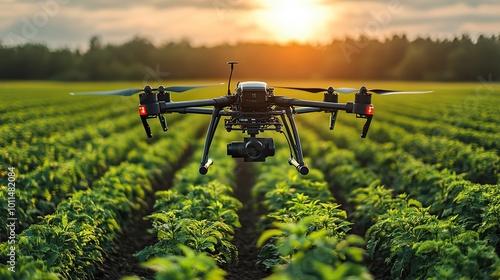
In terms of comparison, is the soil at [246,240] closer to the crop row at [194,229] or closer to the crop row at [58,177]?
the crop row at [194,229]

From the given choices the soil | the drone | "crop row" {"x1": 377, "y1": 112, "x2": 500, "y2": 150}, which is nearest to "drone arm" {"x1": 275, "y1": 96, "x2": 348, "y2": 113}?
the drone

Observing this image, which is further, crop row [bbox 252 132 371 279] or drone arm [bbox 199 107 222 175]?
drone arm [bbox 199 107 222 175]

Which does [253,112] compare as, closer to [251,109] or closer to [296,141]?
[251,109]

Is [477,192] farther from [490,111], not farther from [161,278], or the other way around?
[490,111]

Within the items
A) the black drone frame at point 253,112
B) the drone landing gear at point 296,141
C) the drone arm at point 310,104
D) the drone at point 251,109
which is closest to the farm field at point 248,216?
the drone landing gear at point 296,141

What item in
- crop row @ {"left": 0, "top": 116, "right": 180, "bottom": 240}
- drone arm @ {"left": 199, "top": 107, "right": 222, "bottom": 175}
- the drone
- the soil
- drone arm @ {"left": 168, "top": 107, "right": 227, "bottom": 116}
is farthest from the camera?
crop row @ {"left": 0, "top": 116, "right": 180, "bottom": 240}

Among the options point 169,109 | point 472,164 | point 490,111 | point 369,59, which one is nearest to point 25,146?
point 472,164

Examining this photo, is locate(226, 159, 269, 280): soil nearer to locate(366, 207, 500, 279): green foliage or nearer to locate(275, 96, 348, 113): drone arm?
locate(366, 207, 500, 279): green foliage
